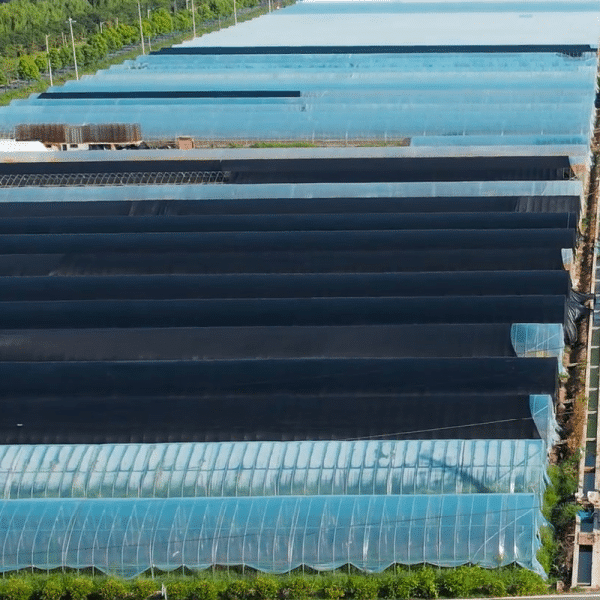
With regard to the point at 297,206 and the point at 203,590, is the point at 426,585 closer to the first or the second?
the point at 203,590

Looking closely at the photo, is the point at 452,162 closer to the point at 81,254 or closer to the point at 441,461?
the point at 81,254

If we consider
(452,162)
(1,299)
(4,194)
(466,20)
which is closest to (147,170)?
(4,194)

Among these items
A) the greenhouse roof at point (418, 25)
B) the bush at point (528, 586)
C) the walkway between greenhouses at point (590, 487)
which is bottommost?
the greenhouse roof at point (418, 25)

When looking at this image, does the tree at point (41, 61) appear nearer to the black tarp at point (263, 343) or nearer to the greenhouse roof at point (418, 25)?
the greenhouse roof at point (418, 25)

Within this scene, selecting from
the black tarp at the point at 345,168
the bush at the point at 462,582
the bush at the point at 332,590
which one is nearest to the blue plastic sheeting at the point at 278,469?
the bush at the point at 462,582

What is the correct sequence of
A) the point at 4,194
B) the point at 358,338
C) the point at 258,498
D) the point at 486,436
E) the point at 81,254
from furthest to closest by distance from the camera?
the point at 4,194, the point at 81,254, the point at 358,338, the point at 486,436, the point at 258,498

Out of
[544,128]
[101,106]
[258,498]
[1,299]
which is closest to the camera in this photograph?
[258,498]
